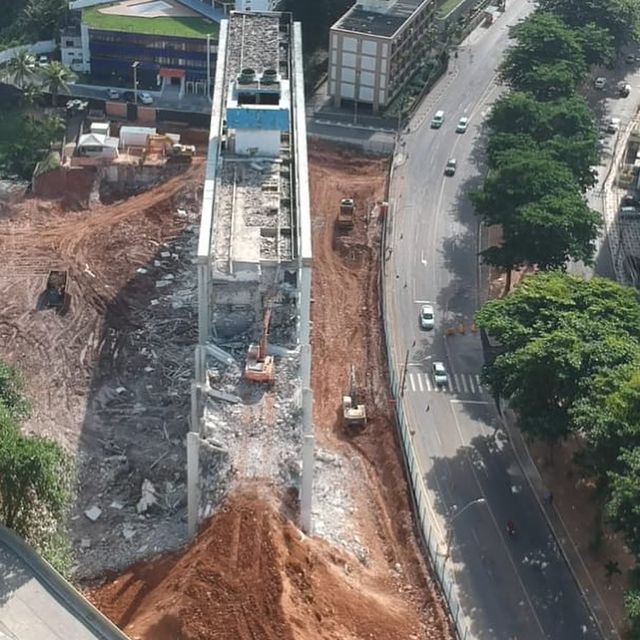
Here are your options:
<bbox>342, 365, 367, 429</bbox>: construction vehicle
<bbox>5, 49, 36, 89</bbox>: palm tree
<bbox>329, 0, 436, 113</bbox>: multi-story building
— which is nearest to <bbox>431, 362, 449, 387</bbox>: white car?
<bbox>342, 365, 367, 429</bbox>: construction vehicle

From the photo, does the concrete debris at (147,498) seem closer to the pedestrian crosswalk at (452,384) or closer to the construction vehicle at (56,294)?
the pedestrian crosswalk at (452,384)

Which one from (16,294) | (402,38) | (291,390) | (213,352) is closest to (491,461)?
(291,390)

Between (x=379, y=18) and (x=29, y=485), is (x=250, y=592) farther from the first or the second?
(x=379, y=18)

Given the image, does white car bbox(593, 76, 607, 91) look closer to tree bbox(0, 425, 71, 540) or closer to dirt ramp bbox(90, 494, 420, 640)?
dirt ramp bbox(90, 494, 420, 640)

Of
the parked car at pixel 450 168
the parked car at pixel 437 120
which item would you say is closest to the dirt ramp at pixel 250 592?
the parked car at pixel 450 168

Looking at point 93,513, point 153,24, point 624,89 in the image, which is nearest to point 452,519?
point 93,513
